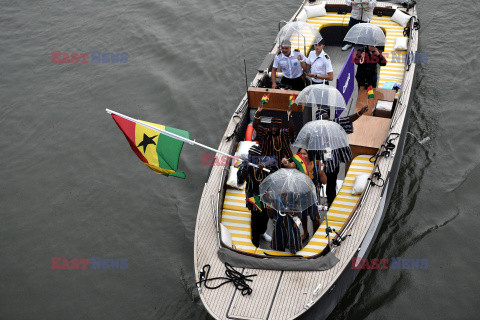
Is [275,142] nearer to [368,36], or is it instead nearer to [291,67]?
[291,67]

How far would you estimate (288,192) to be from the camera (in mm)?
5609

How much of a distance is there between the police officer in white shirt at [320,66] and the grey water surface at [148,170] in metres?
2.51

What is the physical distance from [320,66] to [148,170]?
4.14m

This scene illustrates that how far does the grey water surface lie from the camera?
7711 mm

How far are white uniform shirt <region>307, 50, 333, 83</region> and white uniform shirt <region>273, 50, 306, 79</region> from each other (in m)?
0.20

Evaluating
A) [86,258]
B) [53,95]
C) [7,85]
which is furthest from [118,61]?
[86,258]

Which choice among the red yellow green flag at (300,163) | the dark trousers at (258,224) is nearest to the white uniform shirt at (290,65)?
the red yellow green flag at (300,163)

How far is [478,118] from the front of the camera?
10.4 meters

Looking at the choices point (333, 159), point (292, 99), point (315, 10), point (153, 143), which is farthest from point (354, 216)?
point (315, 10)

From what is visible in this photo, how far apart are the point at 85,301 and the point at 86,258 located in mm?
911
